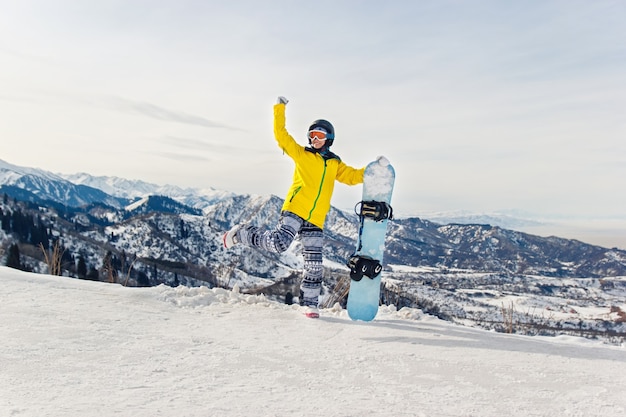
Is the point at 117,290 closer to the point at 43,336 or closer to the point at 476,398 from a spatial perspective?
the point at 43,336

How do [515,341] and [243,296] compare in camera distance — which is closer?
[515,341]

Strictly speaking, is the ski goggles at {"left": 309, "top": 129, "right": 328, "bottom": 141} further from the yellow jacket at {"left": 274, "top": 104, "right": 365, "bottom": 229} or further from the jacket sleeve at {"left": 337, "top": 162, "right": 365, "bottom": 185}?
the jacket sleeve at {"left": 337, "top": 162, "right": 365, "bottom": 185}

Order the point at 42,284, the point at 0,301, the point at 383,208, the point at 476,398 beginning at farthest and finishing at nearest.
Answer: the point at 383,208 < the point at 42,284 < the point at 0,301 < the point at 476,398

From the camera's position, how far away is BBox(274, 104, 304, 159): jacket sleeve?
263 inches

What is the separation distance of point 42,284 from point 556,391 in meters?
6.39

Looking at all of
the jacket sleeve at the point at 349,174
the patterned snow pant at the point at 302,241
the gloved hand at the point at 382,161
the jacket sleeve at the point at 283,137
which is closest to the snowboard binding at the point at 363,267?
the patterned snow pant at the point at 302,241

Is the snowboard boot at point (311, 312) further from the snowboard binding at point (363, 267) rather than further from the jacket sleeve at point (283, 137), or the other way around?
the jacket sleeve at point (283, 137)

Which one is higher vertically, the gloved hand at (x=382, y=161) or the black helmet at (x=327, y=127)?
the black helmet at (x=327, y=127)

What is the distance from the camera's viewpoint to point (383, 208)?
6.72m

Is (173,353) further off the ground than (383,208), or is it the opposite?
(383,208)

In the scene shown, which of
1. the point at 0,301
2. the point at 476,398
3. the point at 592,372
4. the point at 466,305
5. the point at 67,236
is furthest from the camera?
the point at 466,305

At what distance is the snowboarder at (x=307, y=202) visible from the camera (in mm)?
6512

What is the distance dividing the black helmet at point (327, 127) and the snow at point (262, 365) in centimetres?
286

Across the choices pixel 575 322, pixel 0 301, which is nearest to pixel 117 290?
pixel 0 301
